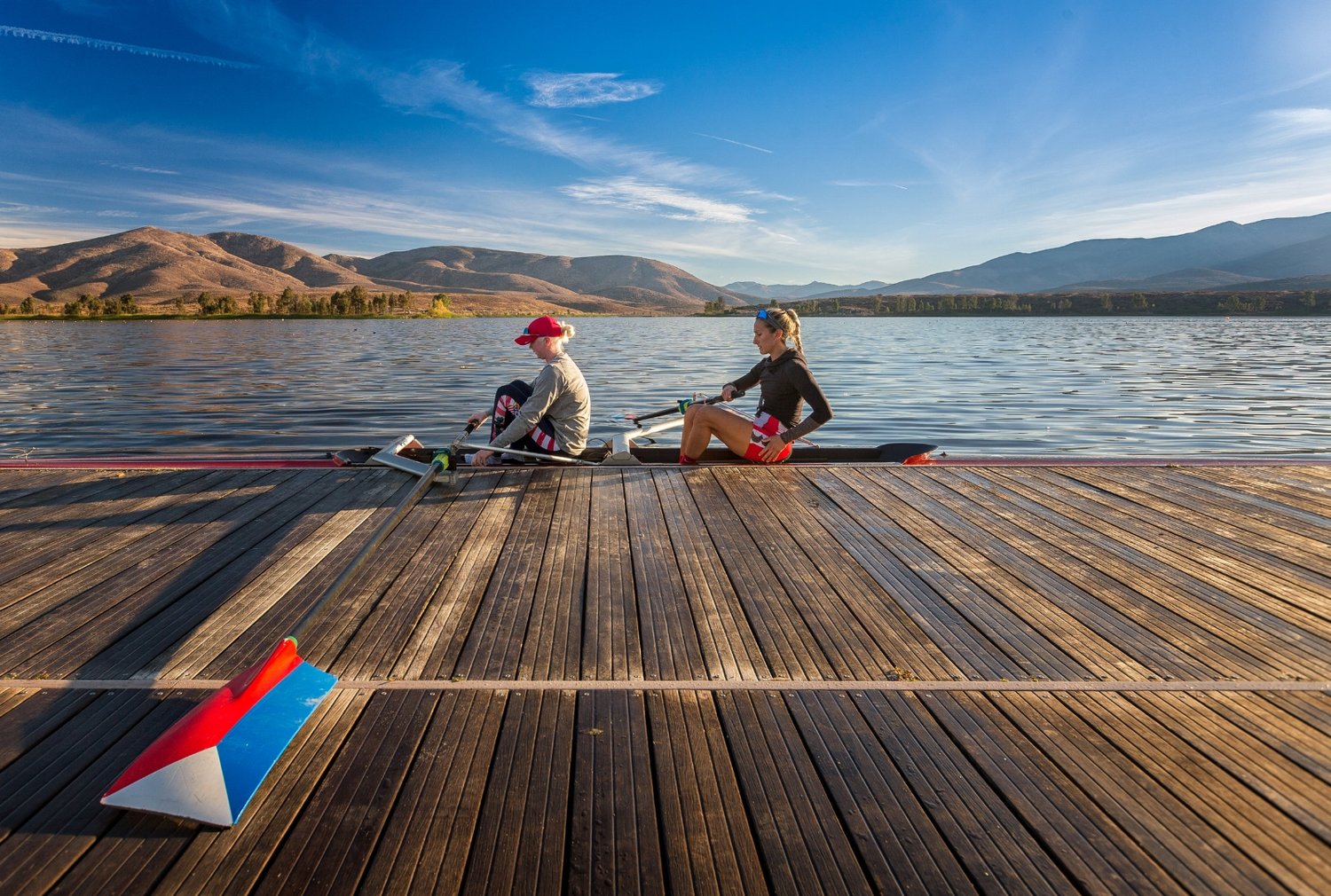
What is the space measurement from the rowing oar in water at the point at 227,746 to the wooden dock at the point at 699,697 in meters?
0.07

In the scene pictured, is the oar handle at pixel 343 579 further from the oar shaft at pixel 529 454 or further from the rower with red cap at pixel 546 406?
the rower with red cap at pixel 546 406

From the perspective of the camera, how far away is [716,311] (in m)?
185

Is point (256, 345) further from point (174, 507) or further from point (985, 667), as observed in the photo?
point (985, 667)

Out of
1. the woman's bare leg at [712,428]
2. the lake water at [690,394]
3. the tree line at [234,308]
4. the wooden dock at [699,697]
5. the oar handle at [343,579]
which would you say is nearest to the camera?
the wooden dock at [699,697]

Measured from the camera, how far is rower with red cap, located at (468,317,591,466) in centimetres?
675

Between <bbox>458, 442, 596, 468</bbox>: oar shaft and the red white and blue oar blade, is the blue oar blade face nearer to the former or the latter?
the red white and blue oar blade

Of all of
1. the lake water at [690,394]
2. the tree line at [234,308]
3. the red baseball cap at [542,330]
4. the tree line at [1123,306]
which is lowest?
the tree line at [1123,306]

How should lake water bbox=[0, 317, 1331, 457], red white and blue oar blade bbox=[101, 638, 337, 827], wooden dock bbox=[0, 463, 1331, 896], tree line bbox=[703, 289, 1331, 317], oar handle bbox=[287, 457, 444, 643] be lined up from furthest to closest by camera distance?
1. tree line bbox=[703, 289, 1331, 317]
2. lake water bbox=[0, 317, 1331, 457]
3. oar handle bbox=[287, 457, 444, 643]
4. red white and blue oar blade bbox=[101, 638, 337, 827]
5. wooden dock bbox=[0, 463, 1331, 896]

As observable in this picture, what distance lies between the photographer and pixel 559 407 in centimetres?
723

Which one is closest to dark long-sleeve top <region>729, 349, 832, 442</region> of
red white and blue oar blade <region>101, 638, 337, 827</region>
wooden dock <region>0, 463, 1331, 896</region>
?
wooden dock <region>0, 463, 1331, 896</region>

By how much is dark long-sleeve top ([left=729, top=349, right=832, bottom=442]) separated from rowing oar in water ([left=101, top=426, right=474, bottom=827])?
485 centimetres

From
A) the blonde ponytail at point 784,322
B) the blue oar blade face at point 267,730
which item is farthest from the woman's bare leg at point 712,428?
the blue oar blade face at point 267,730

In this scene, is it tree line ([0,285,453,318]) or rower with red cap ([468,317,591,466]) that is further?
tree line ([0,285,453,318])

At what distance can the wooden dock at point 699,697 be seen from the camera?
2.21 m
